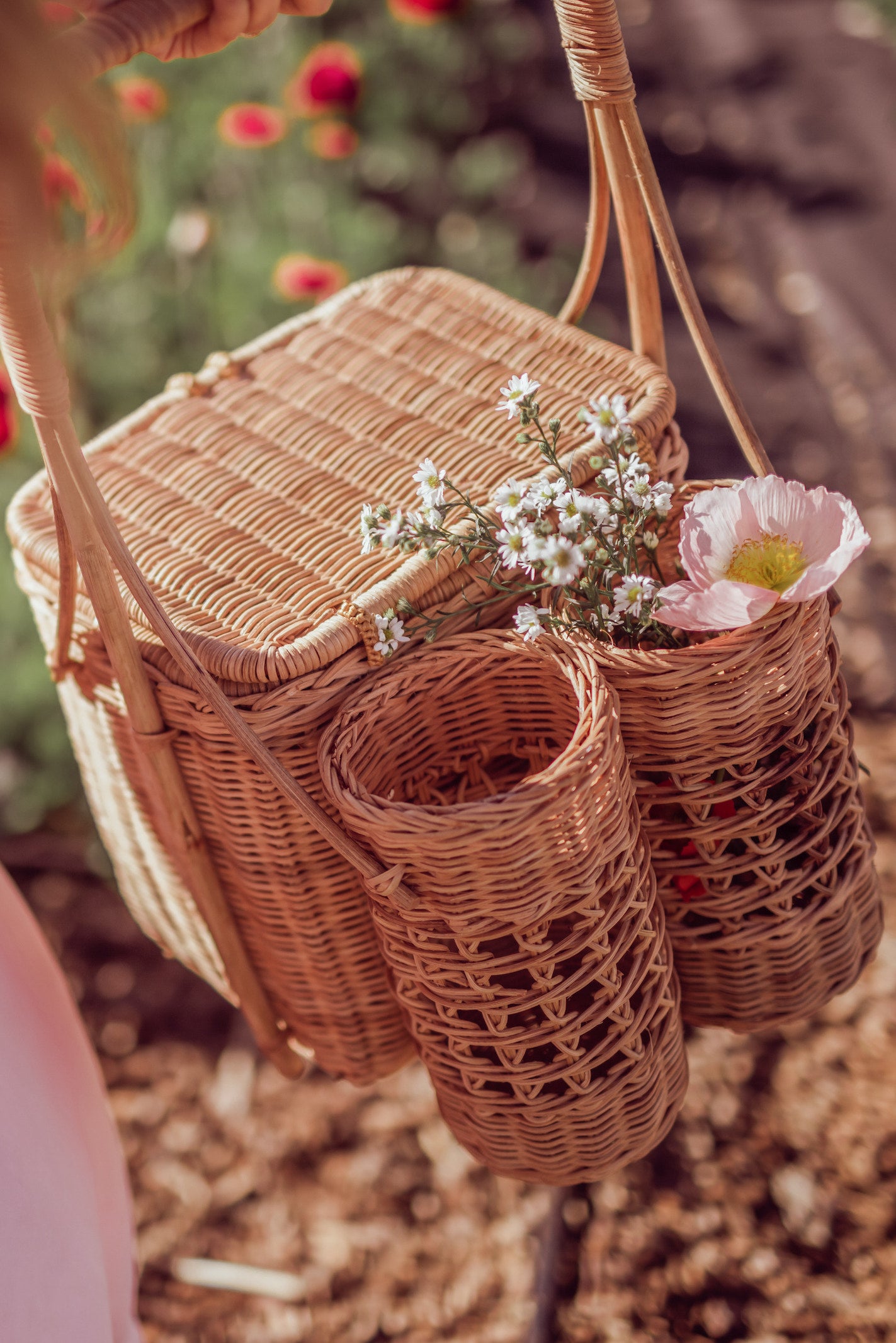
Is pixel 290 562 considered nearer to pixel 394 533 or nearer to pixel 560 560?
pixel 394 533

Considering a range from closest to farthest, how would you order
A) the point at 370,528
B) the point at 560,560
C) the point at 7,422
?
the point at 560,560, the point at 370,528, the point at 7,422

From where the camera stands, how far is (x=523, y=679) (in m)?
0.79

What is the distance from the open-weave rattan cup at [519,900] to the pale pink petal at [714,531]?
8cm

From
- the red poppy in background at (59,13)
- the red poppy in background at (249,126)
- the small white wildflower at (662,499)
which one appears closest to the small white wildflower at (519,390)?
the small white wildflower at (662,499)

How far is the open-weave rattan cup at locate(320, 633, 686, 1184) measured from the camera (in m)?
0.66

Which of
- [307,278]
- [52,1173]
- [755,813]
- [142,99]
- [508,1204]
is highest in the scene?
[142,99]

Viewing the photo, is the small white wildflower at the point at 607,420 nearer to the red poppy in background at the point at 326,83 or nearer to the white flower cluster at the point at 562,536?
the white flower cluster at the point at 562,536

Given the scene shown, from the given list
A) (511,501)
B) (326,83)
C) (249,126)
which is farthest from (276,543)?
(326,83)

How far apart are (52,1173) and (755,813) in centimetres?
51

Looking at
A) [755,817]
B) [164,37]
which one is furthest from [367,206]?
[755,817]

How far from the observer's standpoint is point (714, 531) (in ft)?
2.34

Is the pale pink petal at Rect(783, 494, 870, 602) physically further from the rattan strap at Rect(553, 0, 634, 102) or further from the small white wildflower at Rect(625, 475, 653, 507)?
the rattan strap at Rect(553, 0, 634, 102)

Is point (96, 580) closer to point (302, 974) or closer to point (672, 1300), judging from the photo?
point (302, 974)

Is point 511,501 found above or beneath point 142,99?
beneath
